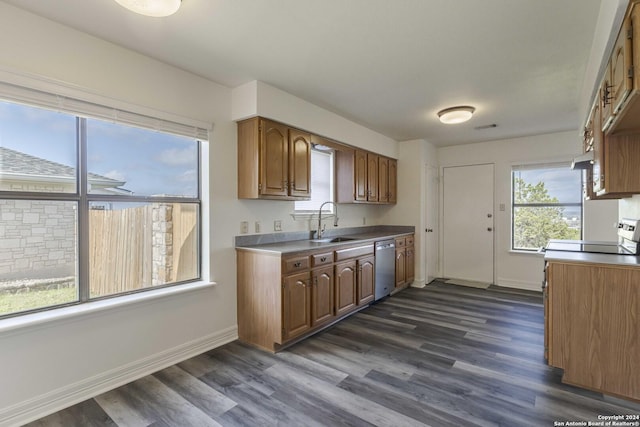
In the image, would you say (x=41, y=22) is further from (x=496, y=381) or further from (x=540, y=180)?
(x=540, y=180)

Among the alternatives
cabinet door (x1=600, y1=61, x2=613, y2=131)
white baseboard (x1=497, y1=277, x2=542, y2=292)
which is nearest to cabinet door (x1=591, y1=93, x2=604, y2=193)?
cabinet door (x1=600, y1=61, x2=613, y2=131)

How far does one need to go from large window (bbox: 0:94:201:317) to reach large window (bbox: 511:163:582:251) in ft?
16.0

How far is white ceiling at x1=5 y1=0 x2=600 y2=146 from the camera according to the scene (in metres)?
1.88

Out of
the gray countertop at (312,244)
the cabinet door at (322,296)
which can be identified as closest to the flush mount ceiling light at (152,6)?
the gray countertop at (312,244)

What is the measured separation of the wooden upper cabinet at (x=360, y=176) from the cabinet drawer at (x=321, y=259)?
1.34 meters

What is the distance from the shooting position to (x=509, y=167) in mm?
5090

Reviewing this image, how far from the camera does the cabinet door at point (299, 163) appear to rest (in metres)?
3.26

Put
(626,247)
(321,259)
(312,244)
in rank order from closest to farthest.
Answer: (626,247) < (321,259) < (312,244)

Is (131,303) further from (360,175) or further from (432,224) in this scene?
(432,224)

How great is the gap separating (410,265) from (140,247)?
3905 mm

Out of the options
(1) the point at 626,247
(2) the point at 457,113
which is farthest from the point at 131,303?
(1) the point at 626,247

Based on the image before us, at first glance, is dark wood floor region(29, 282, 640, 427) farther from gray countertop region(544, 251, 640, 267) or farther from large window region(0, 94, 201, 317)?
gray countertop region(544, 251, 640, 267)

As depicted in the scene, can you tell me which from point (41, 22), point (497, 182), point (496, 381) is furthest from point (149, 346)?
point (497, 182)

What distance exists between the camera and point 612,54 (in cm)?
179
